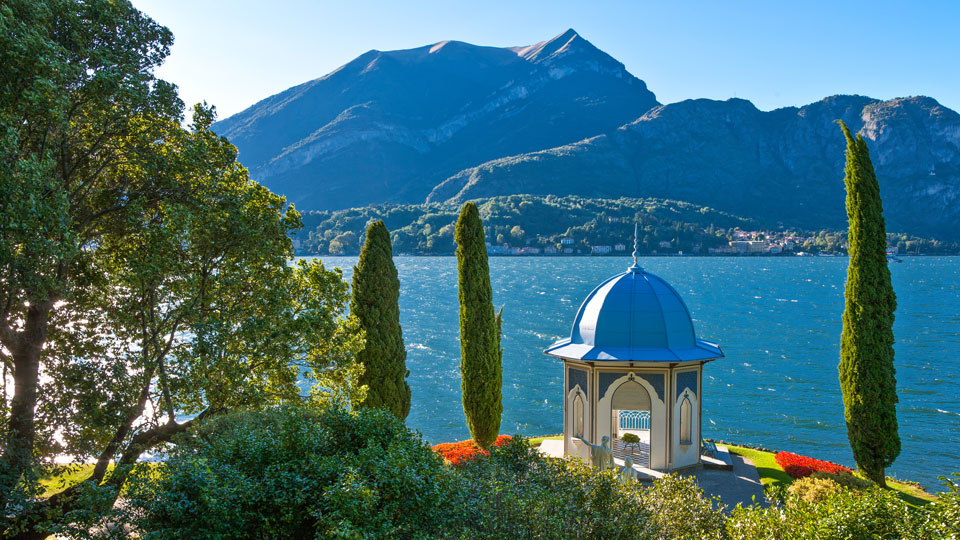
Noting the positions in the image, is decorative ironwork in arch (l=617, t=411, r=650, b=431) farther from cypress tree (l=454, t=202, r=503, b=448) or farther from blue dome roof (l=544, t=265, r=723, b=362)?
cypress tree (l=454, t=202, r=503, b=448)

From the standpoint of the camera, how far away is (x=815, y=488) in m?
14.8

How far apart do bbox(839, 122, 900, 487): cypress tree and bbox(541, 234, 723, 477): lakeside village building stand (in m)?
3.81

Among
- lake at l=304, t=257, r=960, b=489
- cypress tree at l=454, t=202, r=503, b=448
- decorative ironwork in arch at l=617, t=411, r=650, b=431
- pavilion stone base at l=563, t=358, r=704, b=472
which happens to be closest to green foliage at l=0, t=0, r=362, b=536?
cypress tree at l=454, t=202, r=503, b=448

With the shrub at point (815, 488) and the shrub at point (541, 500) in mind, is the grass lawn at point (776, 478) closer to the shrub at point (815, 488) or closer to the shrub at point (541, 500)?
the shrub at point (815, 488)

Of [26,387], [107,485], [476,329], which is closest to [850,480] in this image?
[476,329]

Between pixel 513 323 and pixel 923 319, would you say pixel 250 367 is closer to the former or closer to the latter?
pixel 513 323

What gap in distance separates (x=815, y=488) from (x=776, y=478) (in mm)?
4056

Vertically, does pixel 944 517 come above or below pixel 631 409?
above

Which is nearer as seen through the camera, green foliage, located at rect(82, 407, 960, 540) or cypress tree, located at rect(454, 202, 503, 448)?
green foliage, located at rect(82, 407, 960, 540)

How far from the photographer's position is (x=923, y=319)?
79.9 metres

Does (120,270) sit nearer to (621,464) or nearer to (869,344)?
(621,464)

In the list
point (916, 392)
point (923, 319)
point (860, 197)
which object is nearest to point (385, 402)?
point (860, 197)

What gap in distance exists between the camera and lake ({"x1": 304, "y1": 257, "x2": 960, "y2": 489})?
117 ft

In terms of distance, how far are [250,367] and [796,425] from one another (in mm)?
34372
